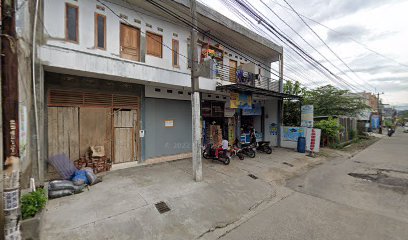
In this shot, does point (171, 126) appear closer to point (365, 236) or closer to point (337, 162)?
point (365, 236)

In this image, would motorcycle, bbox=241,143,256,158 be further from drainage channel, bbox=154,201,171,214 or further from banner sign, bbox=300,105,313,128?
drainage channel, bbox=154,201,171,214

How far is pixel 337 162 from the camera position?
10602mm

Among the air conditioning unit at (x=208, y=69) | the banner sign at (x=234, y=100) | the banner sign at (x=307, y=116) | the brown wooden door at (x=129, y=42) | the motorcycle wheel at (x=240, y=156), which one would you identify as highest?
the brown wooden door at (x=129, y=42)

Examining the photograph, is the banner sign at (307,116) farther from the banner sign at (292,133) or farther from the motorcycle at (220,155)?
the motorcycle at (220,155)

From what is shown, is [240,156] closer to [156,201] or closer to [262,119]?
[156,201]

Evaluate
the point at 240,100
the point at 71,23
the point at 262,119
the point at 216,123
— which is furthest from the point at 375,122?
the point at 71,23

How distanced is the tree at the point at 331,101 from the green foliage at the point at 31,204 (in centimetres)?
1993

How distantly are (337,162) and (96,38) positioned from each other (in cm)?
1337

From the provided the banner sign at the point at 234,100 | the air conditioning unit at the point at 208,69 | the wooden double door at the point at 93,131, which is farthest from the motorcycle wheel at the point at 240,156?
the wooden double door at the point at 93,131

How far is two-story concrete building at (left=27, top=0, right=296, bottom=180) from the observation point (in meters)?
5.95

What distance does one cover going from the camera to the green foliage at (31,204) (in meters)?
3.13

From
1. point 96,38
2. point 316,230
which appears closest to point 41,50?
point 96,38

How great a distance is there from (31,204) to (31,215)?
19 cm

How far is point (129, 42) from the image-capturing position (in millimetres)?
7602
